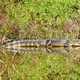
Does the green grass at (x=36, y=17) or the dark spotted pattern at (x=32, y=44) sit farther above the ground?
the green grass at (x=36, y=17)

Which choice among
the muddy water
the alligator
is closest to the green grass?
the muddy water

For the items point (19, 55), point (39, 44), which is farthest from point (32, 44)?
Answer: point (19, 55)

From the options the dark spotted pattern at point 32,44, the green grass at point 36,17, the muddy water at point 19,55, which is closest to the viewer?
the muddy water at point 19,55

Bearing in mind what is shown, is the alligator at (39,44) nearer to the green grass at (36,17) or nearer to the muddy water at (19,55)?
the muddy water at (19,55)

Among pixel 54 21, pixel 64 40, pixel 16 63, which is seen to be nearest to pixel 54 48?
pixel 64 40

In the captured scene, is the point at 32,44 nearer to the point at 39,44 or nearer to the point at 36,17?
the point at 39,44

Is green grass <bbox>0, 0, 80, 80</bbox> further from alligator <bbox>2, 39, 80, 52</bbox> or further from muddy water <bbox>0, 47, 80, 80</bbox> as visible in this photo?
alligator <bbox>2, 39, 80, 52</bbox>

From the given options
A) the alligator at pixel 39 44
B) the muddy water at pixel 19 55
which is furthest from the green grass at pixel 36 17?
the alligator at pixel 39 44
